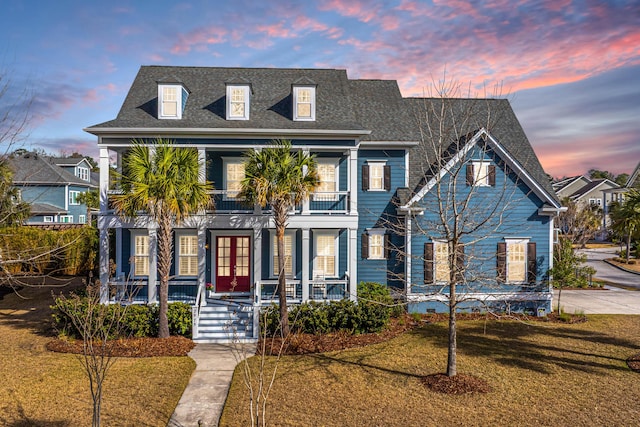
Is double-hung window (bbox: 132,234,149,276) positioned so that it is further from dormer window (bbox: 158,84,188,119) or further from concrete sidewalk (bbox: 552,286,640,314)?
concrete sidewalk (bbox: 552,286,640,314)

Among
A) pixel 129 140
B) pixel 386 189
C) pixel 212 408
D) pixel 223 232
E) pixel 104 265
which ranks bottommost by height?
pixel 212 408

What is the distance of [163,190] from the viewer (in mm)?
14859

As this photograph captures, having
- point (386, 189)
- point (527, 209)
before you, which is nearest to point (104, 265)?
point (386, 189)

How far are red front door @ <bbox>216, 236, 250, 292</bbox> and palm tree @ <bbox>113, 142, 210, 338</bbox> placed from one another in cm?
398

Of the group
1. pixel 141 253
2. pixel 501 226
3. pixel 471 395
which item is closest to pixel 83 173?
pixel 141 253

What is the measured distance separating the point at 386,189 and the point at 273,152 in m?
7.08

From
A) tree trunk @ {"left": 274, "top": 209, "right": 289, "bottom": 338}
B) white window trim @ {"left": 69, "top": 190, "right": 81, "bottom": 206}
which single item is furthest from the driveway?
white window trim @ {"left": 69, "top": 190, "right": 81, "bottom": 206}

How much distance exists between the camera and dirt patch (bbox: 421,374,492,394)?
10.8 metres

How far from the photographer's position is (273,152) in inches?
615

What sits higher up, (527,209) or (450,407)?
(527,209)

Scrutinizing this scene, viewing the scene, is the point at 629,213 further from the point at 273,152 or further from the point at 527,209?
the point at 273,152

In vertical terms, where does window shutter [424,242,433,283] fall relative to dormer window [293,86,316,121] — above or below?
below

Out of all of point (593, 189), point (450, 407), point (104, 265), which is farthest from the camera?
point (593, 189)

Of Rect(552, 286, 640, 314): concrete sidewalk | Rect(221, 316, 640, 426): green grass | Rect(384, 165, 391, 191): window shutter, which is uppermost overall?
Rect(384, 165, 391, 191): window shutter
